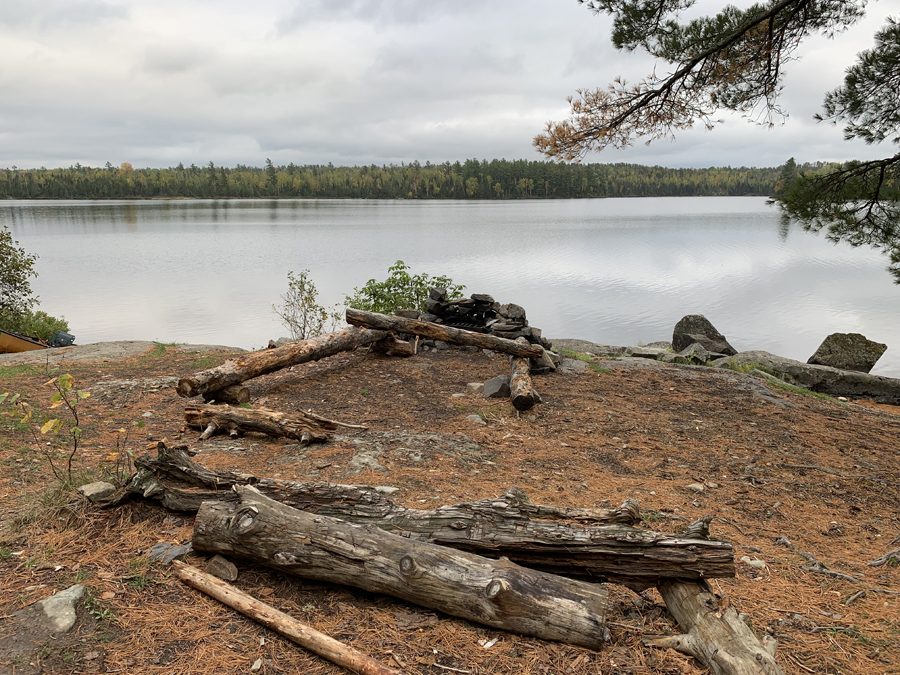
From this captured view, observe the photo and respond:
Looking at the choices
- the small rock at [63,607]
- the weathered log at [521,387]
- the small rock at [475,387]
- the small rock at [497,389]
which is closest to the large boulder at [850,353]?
the weathered log at [521,387]

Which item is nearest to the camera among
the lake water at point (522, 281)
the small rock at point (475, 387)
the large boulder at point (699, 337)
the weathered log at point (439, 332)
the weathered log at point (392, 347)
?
the small rock at point (475, 387)

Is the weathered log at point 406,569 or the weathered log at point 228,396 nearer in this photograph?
the weathered log at point 406,569

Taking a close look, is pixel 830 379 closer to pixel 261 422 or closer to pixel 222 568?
pixel 261 422

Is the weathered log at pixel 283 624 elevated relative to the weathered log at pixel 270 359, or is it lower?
elevated

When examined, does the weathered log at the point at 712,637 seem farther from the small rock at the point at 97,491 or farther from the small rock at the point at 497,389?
Result: the small rock at the point at 497,389

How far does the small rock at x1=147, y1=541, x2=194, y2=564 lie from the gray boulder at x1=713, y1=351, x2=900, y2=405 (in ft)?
37.6

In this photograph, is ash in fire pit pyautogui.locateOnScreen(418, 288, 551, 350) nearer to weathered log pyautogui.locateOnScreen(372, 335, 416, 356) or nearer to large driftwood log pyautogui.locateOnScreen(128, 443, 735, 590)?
weathered log pyautogui.locateOnScreen(372, 335, 416, 356)

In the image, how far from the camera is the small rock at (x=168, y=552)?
11.2 feet

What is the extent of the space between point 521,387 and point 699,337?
8.77 meters

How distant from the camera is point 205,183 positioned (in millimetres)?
136750

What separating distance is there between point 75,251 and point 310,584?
40191mm

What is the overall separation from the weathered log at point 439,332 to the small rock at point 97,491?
6143mm

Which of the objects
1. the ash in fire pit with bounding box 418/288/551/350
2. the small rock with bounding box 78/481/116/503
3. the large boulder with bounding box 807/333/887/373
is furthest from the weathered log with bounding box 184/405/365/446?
the large boulder with bounding box 807/333/887/373

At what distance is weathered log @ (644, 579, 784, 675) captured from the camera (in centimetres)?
261
